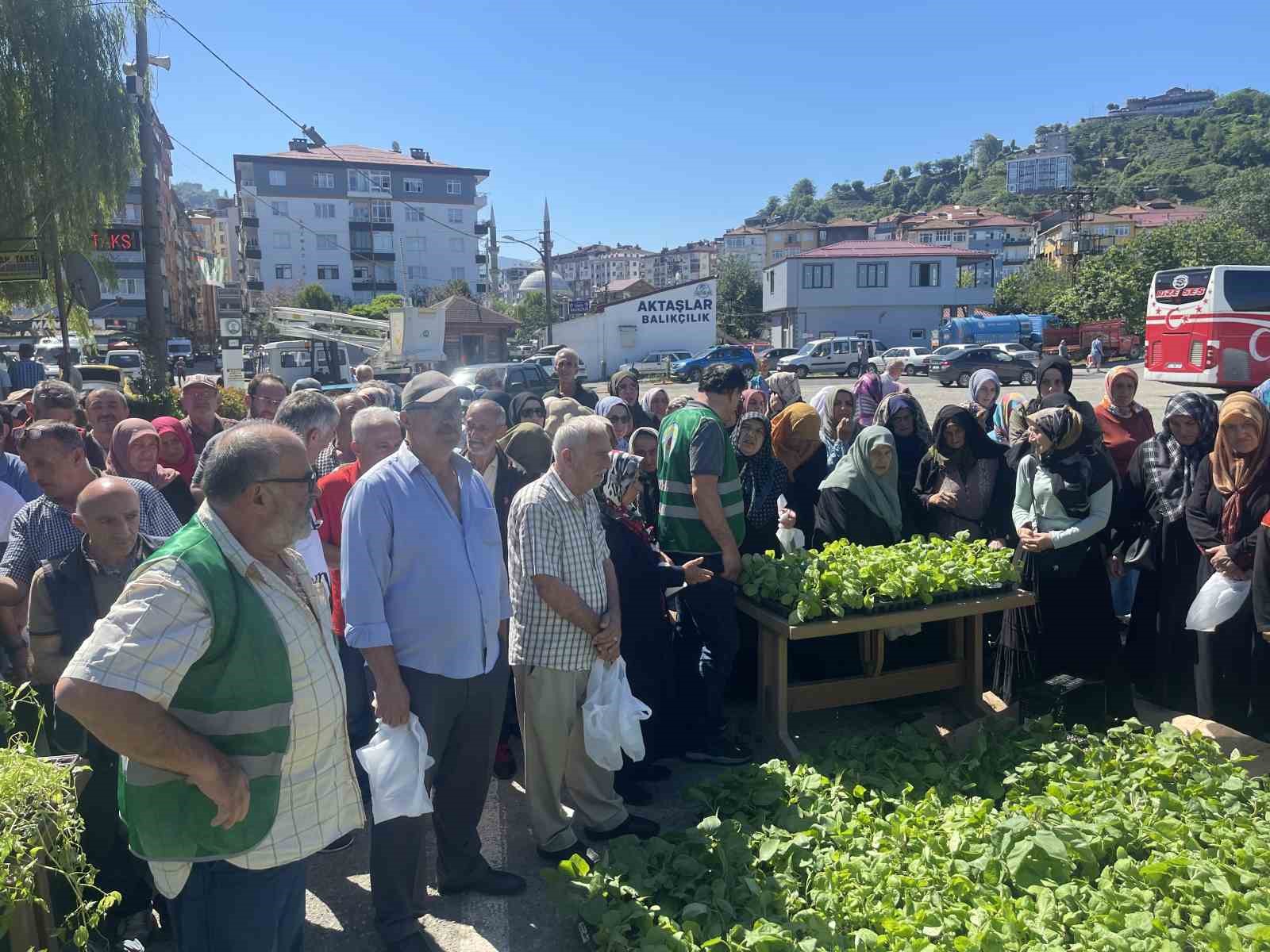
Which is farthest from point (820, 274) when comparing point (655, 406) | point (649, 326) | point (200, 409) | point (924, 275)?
point (200, 409)

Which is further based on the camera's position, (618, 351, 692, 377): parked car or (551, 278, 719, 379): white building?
(551, 278, 719, 379): white building

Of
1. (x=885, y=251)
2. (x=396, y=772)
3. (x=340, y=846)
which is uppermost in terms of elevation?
(x=885, y=251)

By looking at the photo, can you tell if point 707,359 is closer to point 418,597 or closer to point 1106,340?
point 1106,340

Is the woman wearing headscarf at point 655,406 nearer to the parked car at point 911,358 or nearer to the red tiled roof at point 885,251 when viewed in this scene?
the parked car at point 911,358

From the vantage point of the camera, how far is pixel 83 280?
34.7 ft

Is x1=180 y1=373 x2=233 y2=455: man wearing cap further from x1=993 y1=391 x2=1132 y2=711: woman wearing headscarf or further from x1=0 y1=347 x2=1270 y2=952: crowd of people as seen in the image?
x1=993 y1=391 x2=1132 y2=711: woman wearing headscarf

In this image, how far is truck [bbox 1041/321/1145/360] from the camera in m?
46.9

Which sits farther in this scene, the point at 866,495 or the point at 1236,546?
the point at 866,495

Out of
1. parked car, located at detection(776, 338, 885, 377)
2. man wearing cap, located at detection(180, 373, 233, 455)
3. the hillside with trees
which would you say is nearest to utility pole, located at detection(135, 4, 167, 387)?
man wearing cap, located at detection(180, 373, 233, 455)

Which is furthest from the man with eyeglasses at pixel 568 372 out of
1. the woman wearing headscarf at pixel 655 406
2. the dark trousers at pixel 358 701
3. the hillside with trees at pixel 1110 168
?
the hillside with trees at pixel 1110 168

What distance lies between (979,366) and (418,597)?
35.7 metres

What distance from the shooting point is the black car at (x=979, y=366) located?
3541cm

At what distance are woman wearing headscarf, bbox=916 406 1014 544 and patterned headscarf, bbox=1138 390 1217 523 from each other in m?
0.90

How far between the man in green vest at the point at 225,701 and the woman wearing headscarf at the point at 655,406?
604 centimetres
